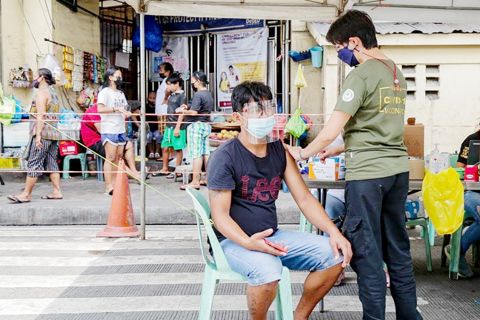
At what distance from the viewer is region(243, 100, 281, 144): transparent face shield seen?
11.8 ft

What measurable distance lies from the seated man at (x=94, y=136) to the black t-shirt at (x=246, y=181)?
19.5ft

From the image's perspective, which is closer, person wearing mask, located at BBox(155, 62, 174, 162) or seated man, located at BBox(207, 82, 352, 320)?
seated man, located at BBox(207, 82, 352, 320)

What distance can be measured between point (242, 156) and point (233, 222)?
384mm

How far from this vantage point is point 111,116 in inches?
348

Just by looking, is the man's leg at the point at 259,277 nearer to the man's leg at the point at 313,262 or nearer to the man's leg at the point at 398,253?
the man's leg at the point at 313,262

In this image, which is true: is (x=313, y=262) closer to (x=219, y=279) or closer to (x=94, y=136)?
(x=219, y=279)

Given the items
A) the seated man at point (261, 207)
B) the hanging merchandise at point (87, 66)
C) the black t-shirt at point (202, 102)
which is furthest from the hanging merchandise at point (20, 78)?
the seated man at point (261, 207)

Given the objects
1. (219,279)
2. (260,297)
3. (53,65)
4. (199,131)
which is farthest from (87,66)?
(260,297)

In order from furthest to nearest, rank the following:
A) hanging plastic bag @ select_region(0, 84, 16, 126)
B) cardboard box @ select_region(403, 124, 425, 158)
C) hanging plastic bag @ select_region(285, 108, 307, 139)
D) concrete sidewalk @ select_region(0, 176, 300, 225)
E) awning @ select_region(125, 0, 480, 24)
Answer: hanging plastic bag @ select_region(0, 84, 16, 126), hanging plastic bag @ select_region(285, 108, 307, 139), concrete sidewalk @ select_region(0, 176, 300, 225), awning @ select_region(125, 0, 480, 24), cardboard box @ select_region(403, 124, 425, 158)

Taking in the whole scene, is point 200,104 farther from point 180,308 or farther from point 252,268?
point 252,268

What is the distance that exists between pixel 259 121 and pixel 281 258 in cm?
80

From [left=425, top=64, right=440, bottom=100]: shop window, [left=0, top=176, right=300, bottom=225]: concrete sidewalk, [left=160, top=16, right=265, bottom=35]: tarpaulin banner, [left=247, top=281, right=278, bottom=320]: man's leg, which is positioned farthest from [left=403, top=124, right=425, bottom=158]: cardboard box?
[left=160, top=16, right=265, bottom=35]: tarpaulin banner

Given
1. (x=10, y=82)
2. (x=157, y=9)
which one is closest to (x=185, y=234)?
(x=157, y=9)

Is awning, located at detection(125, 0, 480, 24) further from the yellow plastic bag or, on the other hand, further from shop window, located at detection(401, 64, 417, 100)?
shop window, located at detection(401, 64, 417, 100)
